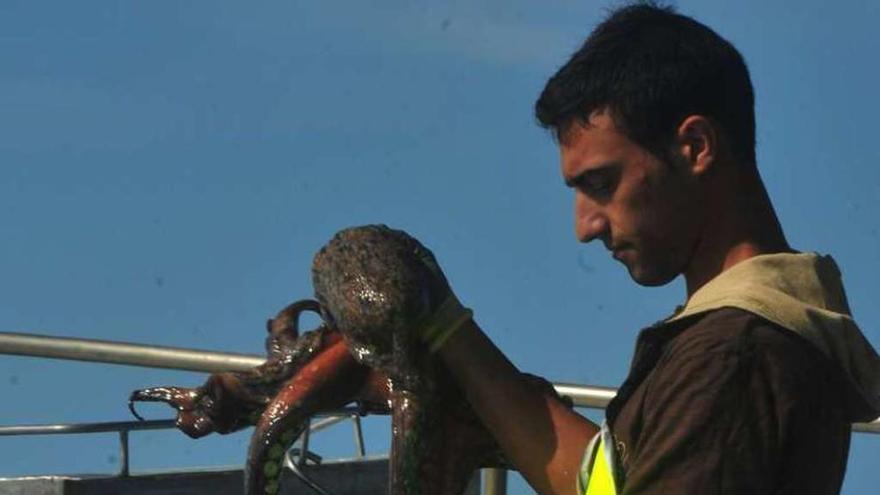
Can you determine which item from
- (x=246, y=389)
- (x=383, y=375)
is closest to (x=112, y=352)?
(x=246, y=389)

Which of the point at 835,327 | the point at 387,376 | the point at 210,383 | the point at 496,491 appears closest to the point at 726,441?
the point at 835,327

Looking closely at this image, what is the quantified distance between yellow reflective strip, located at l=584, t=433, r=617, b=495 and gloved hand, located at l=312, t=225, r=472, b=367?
308 mm

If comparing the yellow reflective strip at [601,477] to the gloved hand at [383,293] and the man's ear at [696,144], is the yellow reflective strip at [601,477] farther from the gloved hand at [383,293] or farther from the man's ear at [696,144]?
the man's ear at [696,144]

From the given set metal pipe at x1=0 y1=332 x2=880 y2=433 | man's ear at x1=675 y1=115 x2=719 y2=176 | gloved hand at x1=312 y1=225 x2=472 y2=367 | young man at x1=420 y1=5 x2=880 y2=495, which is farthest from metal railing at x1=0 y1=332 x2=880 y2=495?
man's ear at x1=675 y1=115 x2=719 y2=176

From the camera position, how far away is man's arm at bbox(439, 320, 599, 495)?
2908 millimetres

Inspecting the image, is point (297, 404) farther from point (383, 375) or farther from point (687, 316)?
point (687, 316)

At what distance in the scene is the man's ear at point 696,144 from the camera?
2.77m

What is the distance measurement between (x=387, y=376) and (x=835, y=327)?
2.34ft

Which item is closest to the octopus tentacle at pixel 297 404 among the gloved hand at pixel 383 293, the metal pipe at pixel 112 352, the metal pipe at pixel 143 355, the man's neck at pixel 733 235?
the gloved hand at pixel 383 293

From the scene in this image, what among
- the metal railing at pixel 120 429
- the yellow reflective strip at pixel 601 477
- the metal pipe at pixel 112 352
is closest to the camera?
the yellow reflective strip at pixel 601 477

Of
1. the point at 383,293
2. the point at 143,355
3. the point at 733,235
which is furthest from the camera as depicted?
the point at 143,355

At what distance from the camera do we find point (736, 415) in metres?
2.54

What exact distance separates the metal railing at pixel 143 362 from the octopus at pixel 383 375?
3.01ft

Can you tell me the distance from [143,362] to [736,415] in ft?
10.1
